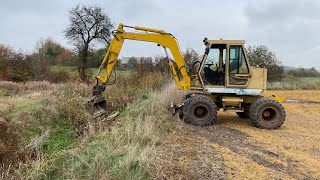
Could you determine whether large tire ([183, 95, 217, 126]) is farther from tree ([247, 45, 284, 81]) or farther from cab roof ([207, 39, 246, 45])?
tree ([247, 45, 284, 81])

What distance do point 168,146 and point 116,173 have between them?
6.75 ft

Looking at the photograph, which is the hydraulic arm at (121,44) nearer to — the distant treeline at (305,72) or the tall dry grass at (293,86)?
the tall dry grass at (293,86)

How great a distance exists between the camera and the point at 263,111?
980 cm

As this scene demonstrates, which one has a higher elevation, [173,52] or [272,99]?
[173,52]

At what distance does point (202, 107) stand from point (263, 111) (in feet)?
5.77

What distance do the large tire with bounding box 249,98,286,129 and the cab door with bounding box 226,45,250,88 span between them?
698mm

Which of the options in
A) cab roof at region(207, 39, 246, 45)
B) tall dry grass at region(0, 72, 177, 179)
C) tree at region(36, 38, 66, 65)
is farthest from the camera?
tree at region(36, 38, 66, 65)

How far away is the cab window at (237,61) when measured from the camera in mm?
9859

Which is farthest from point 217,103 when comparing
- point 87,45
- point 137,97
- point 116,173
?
point 87,45

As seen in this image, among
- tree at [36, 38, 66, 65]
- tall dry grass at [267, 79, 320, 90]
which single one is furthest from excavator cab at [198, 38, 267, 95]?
tree at [36, 38, 66, 65]

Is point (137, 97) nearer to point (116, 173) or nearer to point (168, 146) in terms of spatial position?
point (168, 146)

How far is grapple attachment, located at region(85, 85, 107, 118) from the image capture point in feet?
31.7

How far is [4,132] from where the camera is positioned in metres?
5.77

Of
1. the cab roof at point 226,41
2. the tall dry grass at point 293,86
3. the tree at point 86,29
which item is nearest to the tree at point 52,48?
the tree at point 86,29
